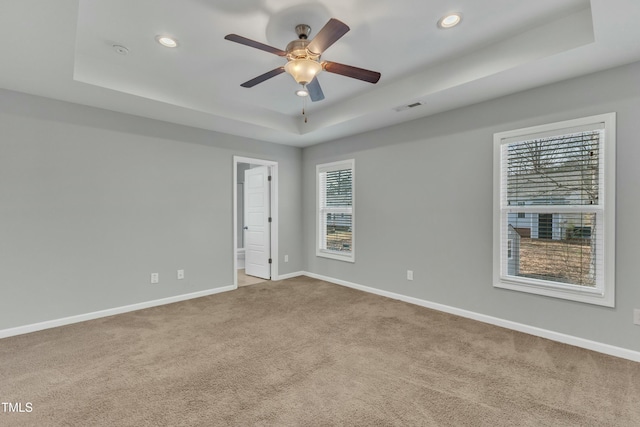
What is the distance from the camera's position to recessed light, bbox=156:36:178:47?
2490 mm

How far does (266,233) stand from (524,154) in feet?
13.1

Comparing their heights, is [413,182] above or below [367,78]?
below

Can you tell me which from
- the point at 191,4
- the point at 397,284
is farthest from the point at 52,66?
the point at 397,284

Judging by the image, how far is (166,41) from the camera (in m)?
2.54

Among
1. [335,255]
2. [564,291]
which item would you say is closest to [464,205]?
[564,291]

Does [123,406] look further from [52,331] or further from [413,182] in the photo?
[413,182]

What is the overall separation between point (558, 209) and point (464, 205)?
882mm

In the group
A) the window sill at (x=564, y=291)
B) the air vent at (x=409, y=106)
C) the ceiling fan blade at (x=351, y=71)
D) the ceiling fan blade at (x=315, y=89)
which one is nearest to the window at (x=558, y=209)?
the window sill at (x=564, y=291)

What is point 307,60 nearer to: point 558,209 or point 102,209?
point 558,209

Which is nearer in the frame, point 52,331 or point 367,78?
point 367,78

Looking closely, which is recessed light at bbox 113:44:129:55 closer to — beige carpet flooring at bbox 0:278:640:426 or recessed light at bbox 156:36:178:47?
recessed light at bbox 156:36:178:47

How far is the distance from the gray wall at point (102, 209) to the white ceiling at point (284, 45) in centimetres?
34

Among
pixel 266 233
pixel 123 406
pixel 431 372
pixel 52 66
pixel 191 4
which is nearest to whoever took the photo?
pixel 123 406

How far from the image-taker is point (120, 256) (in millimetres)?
3633
